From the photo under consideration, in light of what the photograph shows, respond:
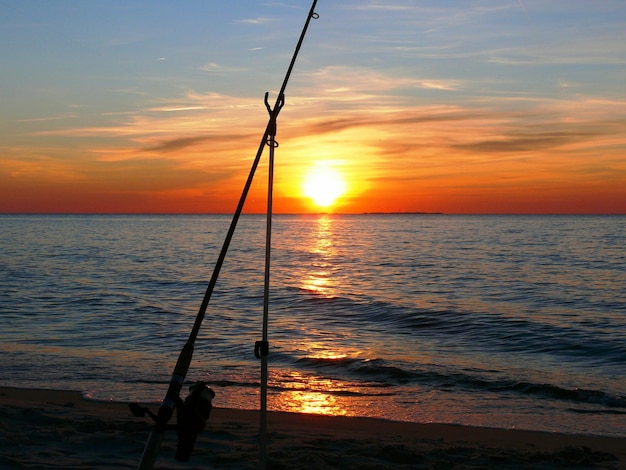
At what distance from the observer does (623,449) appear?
678 cm

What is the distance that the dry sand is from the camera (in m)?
5.83

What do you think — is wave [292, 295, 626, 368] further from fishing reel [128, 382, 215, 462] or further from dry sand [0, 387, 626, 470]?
fishing reel [128, 382, 215, 462]

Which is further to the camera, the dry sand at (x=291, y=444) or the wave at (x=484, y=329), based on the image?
the wave at (x=484, y=329)

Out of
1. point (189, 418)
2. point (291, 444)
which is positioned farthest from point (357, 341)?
point (189, 418)

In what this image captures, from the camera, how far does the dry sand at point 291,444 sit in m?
5.83

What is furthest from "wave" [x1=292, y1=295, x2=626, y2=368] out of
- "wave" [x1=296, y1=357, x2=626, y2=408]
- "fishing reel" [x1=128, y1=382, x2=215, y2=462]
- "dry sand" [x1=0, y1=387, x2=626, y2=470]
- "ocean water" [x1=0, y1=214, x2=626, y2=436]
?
"fishing reel" [x1=128, y1=382, x2=215, y2=462]

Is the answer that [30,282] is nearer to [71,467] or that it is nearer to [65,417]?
[65,417]

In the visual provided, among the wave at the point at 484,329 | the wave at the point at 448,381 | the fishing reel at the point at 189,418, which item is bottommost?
the wave at the point at 484,329

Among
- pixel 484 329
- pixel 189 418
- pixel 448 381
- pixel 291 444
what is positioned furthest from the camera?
pixel 484 329

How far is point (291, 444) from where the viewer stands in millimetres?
6480

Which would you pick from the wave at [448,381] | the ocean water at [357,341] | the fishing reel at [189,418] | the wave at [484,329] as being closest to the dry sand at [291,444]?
the ocean water at [357,341]

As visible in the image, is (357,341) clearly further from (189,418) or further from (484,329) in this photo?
(189,418)

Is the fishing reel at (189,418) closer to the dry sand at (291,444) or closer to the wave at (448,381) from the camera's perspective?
the dry sand at (291,444)

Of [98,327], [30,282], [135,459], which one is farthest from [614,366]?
[30,282]
